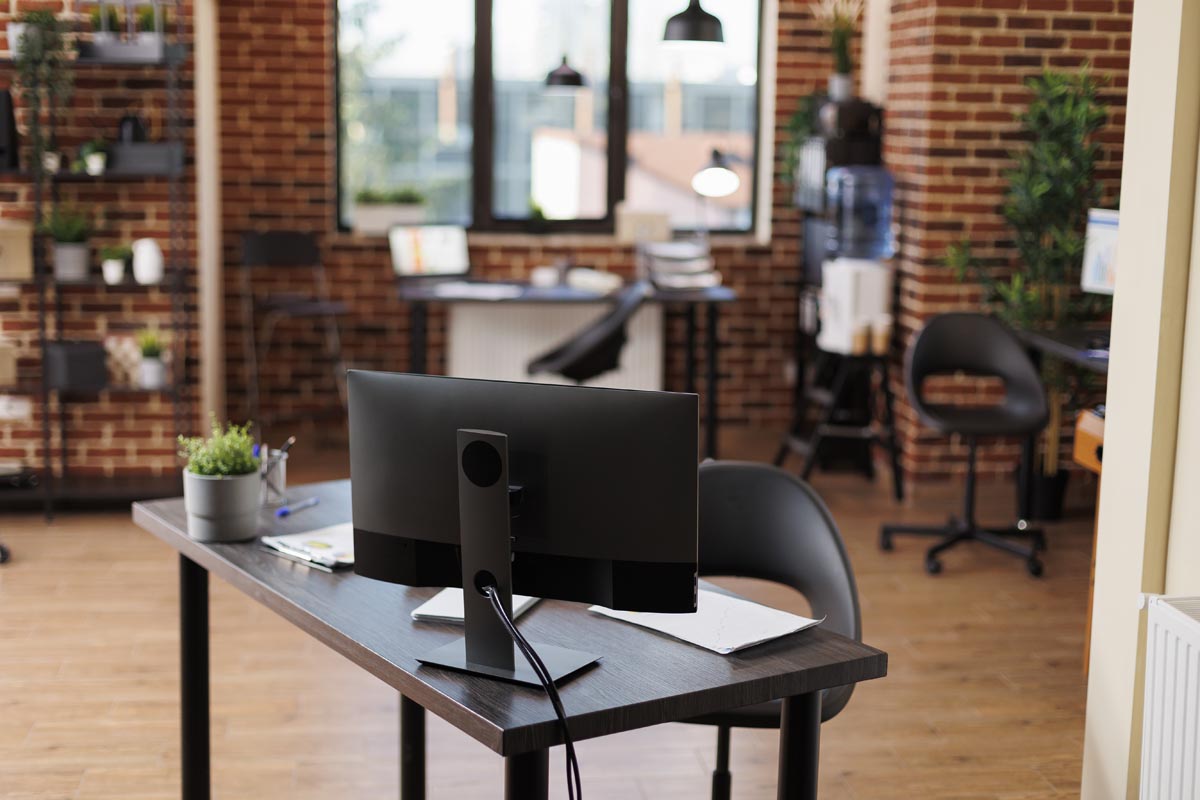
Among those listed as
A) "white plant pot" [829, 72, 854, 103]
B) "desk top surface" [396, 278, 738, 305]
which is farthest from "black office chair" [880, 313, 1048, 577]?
"white plant pot" [829, 72, 854, 103]

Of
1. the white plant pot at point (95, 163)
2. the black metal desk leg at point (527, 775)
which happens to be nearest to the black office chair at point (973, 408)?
the white plant pot at point (95, 163)

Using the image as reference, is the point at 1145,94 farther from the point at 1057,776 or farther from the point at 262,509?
the point at 262,509

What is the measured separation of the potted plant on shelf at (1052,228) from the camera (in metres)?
5.99

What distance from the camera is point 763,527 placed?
2996 millimetres

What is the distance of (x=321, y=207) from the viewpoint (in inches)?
292

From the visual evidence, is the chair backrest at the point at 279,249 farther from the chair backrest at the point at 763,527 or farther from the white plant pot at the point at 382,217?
the chair backrest at the point at 763,527

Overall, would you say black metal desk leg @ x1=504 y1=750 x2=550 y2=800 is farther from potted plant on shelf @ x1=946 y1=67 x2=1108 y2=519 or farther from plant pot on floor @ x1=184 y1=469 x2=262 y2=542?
potted plant on shelf @ x1=946 y1=67 x2=1108 y2=519

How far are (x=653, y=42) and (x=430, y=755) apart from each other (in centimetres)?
499

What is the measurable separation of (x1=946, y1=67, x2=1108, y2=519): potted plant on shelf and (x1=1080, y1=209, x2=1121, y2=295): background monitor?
0.37 metres

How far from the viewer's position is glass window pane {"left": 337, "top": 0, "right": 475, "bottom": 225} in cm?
745

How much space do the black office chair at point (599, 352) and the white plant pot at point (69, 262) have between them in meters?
2.00

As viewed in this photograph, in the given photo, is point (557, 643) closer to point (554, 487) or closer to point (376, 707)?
point (554, 487)

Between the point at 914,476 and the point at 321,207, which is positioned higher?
the point at 321,207

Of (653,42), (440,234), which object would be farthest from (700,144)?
(440,234)
